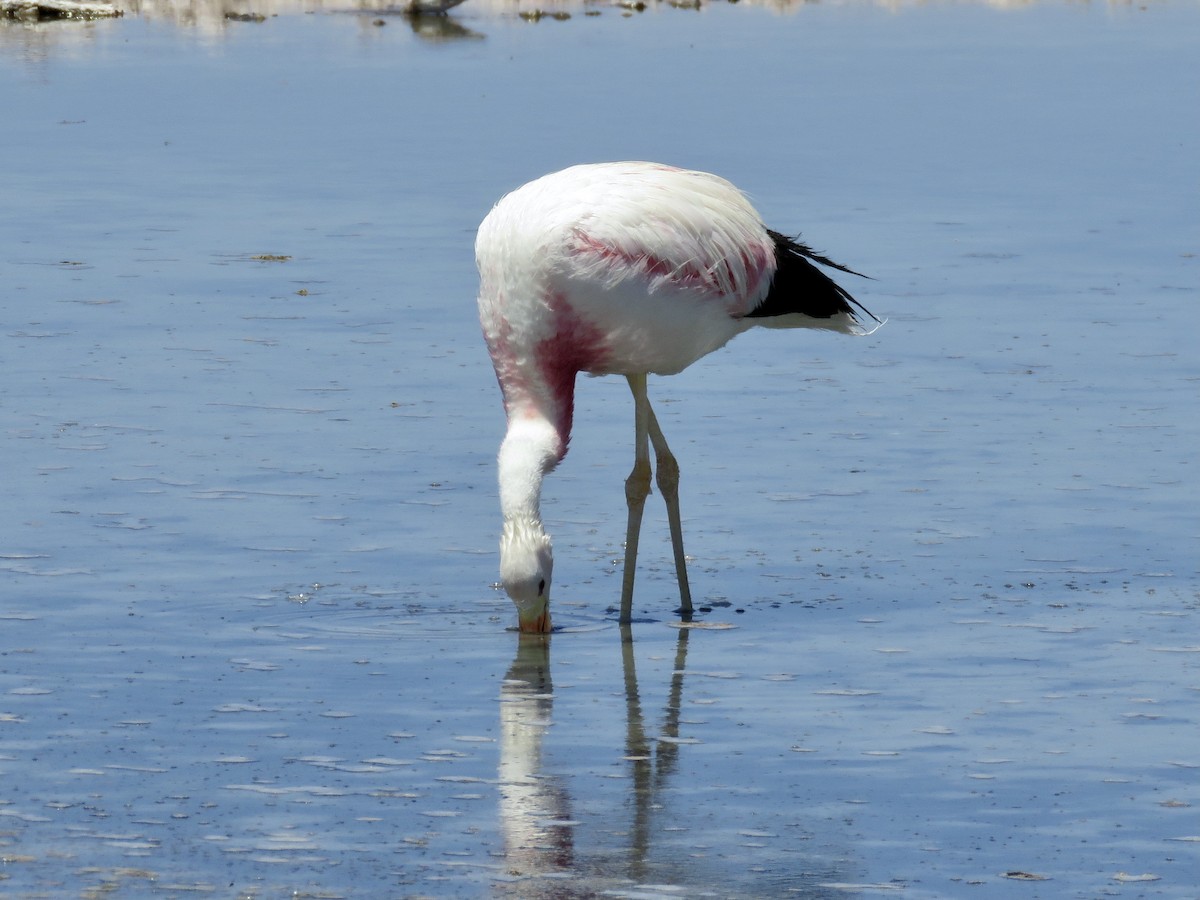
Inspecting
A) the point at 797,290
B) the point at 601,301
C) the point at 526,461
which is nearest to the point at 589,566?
the point at 526,461

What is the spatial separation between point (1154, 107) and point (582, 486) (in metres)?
14.0

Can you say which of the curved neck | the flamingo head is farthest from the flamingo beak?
the curved neck

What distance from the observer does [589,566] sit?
815cm

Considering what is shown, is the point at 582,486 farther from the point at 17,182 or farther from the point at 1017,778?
the point at 17,182

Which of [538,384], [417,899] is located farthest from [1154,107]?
[417,899]

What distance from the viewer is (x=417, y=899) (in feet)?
16.3

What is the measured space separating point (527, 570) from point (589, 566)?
1.10 metres

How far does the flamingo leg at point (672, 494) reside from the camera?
25.2ft

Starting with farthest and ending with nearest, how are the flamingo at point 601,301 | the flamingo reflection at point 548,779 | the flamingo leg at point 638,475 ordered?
the flamingo leg at point 638,475, the flamingo at point 601,301, the flamingo reflection at point 548,779

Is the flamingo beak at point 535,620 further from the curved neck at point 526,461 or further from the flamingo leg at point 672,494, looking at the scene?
the flamingo leg at point 672,494

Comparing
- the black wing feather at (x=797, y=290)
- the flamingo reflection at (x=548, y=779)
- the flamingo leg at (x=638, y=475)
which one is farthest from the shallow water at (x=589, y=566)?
the black wing feather at (x=797, y=290)

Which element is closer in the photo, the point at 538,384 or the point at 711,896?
the point at 711,896

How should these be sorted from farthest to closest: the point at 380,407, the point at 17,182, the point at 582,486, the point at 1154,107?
1. the point at 1154,107
2. the point at 17,182
3. the point at 380,407
4. the point at 582,486

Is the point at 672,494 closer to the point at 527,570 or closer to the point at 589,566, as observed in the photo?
the point at 589,566
